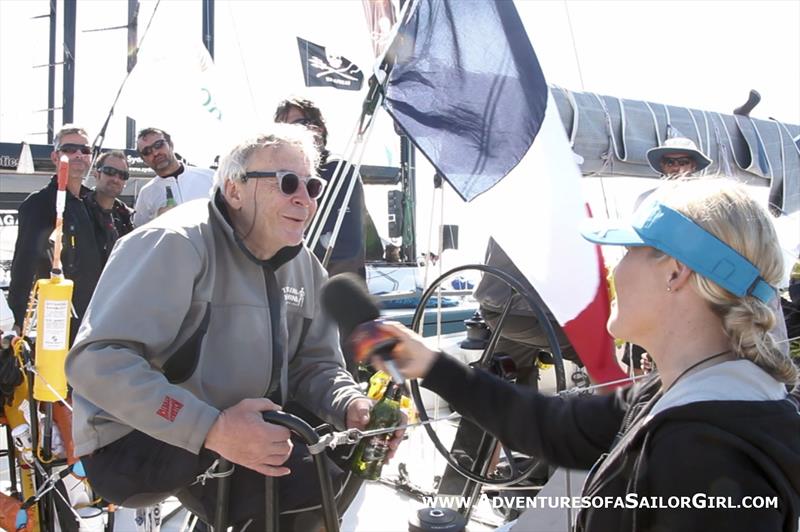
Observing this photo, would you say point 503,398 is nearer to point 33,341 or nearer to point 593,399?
point 593,399

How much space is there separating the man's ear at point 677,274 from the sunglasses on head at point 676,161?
292 cm

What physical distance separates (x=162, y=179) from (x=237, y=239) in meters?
2.52

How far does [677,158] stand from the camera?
3.99m

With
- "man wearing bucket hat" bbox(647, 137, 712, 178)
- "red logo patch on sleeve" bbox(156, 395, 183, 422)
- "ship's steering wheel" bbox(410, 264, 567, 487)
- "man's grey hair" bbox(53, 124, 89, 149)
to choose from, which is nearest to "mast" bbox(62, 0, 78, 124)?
"man's grey hair" bbox(53, 124, 89, 149)

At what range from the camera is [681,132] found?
488 cm

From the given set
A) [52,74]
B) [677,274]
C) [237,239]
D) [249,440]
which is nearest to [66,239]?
[237,239]

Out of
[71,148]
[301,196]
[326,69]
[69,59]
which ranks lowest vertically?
[301,196]

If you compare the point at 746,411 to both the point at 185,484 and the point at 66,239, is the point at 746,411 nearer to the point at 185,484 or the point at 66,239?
the point at 185,484

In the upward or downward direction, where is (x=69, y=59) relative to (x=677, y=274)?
upward

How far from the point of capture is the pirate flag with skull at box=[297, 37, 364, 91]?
15.9 m

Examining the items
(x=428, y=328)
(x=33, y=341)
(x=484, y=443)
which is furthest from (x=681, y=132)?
(x=428, y=328)

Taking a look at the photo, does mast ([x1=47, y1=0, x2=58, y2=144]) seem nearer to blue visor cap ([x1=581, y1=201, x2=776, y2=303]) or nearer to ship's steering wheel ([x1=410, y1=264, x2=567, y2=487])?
ship's steering wheel ([x1=410, y1=264, x2=567, y2=487])

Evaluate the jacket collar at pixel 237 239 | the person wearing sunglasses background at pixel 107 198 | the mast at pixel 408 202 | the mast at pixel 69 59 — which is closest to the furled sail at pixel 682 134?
the jacket collar at pixel 237 239

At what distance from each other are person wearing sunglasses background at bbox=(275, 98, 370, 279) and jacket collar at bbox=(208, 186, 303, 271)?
1.37 m
